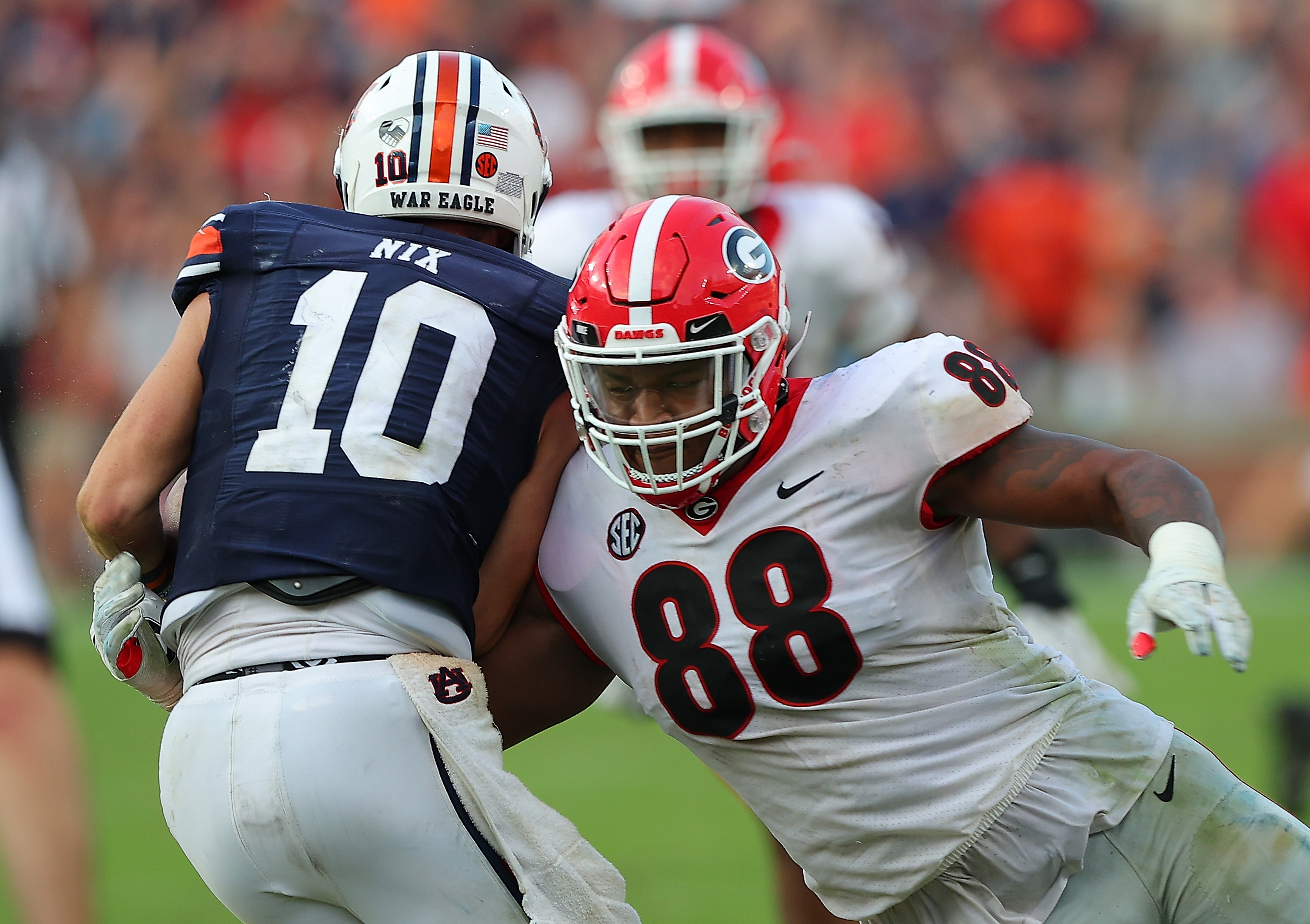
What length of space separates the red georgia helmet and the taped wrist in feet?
4.92

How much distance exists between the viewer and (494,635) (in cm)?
278

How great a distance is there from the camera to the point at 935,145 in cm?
1070

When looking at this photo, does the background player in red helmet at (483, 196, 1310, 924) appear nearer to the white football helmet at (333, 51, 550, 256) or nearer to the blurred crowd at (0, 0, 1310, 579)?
the white football helmet at (333, 51, 550, 256)

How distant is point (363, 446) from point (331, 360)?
0.16m

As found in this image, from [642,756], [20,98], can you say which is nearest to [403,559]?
[642,756]

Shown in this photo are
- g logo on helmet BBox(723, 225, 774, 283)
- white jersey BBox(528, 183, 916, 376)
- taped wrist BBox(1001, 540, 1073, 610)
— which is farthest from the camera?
white jersey BBox(528, 183, 916, 376)

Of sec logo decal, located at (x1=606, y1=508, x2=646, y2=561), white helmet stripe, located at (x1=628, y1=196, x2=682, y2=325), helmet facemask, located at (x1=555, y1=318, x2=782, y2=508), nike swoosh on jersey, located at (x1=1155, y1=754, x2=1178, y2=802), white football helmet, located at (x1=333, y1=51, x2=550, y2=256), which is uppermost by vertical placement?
white football helmet, located at (x1=333, y1=51, x2=550, y2=256)

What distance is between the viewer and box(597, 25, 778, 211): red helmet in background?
4.67 metres

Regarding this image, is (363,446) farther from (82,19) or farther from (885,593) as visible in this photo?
(82,19)

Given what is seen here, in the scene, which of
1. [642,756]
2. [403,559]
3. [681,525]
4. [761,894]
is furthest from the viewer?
[642,756]

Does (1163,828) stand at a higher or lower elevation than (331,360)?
lower

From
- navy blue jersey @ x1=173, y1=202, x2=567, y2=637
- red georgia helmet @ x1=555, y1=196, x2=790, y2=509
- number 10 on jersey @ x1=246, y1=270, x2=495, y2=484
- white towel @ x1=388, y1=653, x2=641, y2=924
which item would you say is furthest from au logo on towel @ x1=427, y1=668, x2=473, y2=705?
red georgia helmet @ x1=555, y1=196, x2=790, y2=509

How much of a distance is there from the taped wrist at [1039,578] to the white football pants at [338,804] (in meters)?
1.88

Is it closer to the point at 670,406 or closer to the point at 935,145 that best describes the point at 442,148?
the point at 670,406
